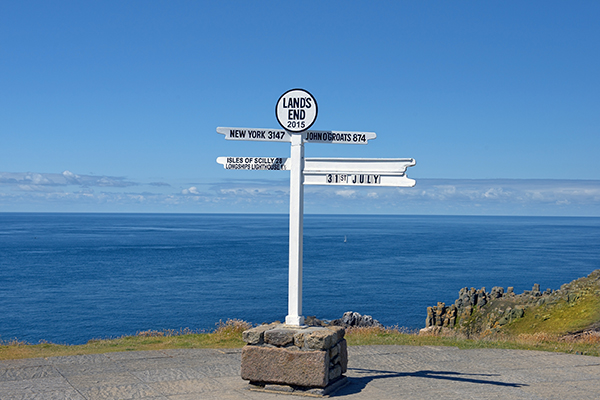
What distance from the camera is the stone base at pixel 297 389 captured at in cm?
662

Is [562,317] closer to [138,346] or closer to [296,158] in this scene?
[138,346]

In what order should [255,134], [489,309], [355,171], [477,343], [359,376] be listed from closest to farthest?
[355,171] → [255,134] → [359,376] → [477,343] → [489,309]

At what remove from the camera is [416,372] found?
809 cm

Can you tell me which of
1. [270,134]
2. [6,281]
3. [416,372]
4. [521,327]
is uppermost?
[270,134]

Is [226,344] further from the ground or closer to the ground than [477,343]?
closer to the ground

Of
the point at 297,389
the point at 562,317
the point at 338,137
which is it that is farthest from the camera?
the point at 562,317

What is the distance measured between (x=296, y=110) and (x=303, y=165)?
0.76 m

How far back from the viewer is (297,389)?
676cm

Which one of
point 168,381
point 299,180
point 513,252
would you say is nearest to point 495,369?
point 299,180

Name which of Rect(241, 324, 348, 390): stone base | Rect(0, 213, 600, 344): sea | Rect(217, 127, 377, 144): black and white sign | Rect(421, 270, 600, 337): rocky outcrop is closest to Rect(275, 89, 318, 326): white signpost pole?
Rect(217, 127, 377, 144): black and white sign

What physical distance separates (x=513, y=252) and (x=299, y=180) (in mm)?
108136

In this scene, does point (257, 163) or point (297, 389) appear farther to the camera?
point (257, 163)

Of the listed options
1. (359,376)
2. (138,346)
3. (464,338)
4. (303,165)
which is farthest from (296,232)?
(464,338)

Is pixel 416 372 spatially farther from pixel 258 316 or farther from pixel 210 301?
pixel 210 301
